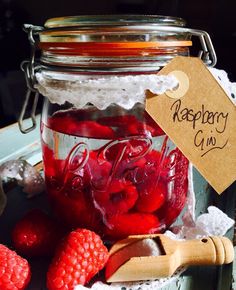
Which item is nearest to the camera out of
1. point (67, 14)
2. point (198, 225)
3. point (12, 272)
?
point (12, 272)

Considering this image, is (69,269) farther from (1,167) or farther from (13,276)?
(1,167)

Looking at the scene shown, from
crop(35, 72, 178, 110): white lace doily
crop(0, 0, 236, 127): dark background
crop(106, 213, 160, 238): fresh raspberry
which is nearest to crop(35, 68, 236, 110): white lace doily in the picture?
crop(35, 72, 178, 110): white lace doily

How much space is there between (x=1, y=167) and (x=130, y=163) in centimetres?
19

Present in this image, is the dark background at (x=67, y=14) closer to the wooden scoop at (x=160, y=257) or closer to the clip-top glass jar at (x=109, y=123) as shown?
the clip-top glass jar at (x=109, y=123)

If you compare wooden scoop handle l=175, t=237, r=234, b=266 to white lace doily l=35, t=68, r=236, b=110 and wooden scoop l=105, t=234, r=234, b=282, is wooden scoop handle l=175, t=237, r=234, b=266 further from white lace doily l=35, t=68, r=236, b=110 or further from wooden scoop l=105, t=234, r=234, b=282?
white lace doily l=35, t=68, r=236, b=110

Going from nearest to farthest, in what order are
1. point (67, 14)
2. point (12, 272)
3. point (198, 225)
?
point (12, 272), point (198, 225), point (67, 14)

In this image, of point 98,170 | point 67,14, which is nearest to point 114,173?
point 98,170

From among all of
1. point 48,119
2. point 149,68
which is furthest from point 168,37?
point 48,119

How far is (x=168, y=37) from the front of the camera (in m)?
0.37

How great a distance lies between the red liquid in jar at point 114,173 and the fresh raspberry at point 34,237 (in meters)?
0.03

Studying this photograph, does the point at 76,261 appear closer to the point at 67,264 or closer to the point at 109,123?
the point at 67,264

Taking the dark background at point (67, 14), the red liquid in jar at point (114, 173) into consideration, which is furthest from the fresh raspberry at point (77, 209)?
the dark background at point (67, 14)

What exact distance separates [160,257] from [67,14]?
0.60m

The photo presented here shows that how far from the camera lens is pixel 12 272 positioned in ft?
1.07
